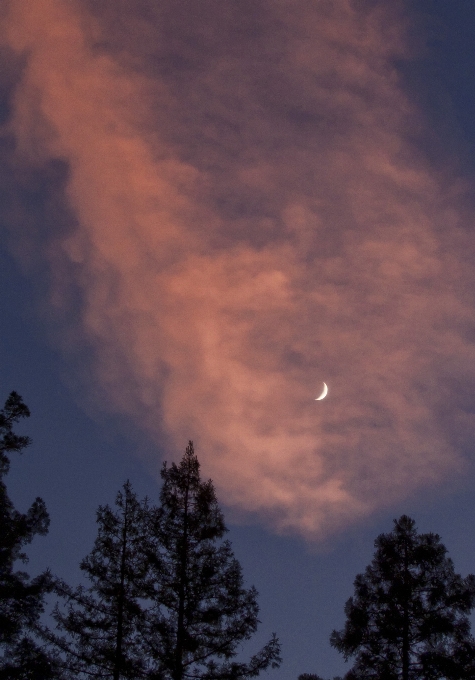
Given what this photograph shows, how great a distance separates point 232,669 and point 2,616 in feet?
24.3

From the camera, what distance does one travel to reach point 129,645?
72.7 ft

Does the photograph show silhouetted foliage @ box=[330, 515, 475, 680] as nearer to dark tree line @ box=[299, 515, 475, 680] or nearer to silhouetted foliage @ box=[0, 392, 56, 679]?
dark tree line @ box=[299, 515, 475, 680]

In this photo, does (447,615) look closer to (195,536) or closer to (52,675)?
(195,536)

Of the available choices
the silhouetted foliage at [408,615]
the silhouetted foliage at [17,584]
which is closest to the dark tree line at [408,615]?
the silhouetted foliage at [408,615]

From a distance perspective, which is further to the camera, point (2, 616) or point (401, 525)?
point (401, 525)

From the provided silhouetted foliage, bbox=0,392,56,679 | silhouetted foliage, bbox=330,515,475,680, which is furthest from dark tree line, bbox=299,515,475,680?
silhouetted foliage, bbox=0,392,56,679

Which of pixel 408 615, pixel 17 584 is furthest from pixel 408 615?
pixel 17 584

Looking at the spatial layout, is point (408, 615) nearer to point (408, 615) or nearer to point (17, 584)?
point (408, 615)

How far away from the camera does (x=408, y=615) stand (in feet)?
72.9

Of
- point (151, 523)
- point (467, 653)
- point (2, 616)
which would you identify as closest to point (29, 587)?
point (2, 616)

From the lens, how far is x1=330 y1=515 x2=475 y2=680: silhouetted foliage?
21.7 m

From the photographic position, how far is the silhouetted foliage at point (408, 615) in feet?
71.2

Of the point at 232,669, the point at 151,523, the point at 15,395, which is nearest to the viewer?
the point at 232,669

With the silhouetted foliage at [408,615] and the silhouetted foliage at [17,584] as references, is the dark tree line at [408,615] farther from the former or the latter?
the silhouetted foliage at [17,584]
